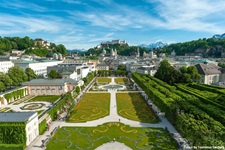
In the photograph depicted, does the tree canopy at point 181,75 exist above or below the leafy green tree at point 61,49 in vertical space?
below

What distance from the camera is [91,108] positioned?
1922 inches

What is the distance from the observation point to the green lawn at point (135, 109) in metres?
41.2

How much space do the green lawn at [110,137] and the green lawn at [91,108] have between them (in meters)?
5.60

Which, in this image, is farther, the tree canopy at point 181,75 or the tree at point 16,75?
the tree canopy at point 181,75

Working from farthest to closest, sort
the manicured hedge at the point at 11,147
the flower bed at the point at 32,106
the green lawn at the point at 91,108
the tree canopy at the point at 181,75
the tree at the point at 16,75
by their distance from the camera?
the tree canopy at the point at 181,75
the tree at the point at 16,75
the flower bed at the point at 32,106
the green lawn at the point at 91,108
the manicured hedge at the point at 11,147

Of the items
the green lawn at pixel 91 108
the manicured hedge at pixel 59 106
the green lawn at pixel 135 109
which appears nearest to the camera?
the manicured hedge at pixel 59 106

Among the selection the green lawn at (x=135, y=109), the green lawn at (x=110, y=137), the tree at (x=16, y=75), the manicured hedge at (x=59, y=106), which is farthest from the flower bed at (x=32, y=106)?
the green lawn at (x=135, y=109)

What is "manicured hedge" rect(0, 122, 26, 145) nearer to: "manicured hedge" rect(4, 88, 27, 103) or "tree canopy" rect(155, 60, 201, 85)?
"manicured hedge" rect(4, 88, 27, 103)

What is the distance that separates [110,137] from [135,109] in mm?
17817

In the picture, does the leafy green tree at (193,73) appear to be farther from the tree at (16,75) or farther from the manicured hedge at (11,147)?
the manicured hedge at (11,147)

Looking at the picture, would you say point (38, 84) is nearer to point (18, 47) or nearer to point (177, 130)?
point (177, 130)

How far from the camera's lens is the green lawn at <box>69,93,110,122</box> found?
41638mm

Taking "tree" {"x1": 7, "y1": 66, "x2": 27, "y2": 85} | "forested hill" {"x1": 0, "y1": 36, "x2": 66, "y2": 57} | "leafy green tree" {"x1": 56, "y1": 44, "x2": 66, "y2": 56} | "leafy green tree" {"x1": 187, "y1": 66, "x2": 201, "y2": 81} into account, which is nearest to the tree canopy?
"leafy green tree" {"x1": 187, "y1": 66, "x2": 201, "y2": 81}

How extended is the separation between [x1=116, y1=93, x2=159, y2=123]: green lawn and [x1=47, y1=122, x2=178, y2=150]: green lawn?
5.47m
